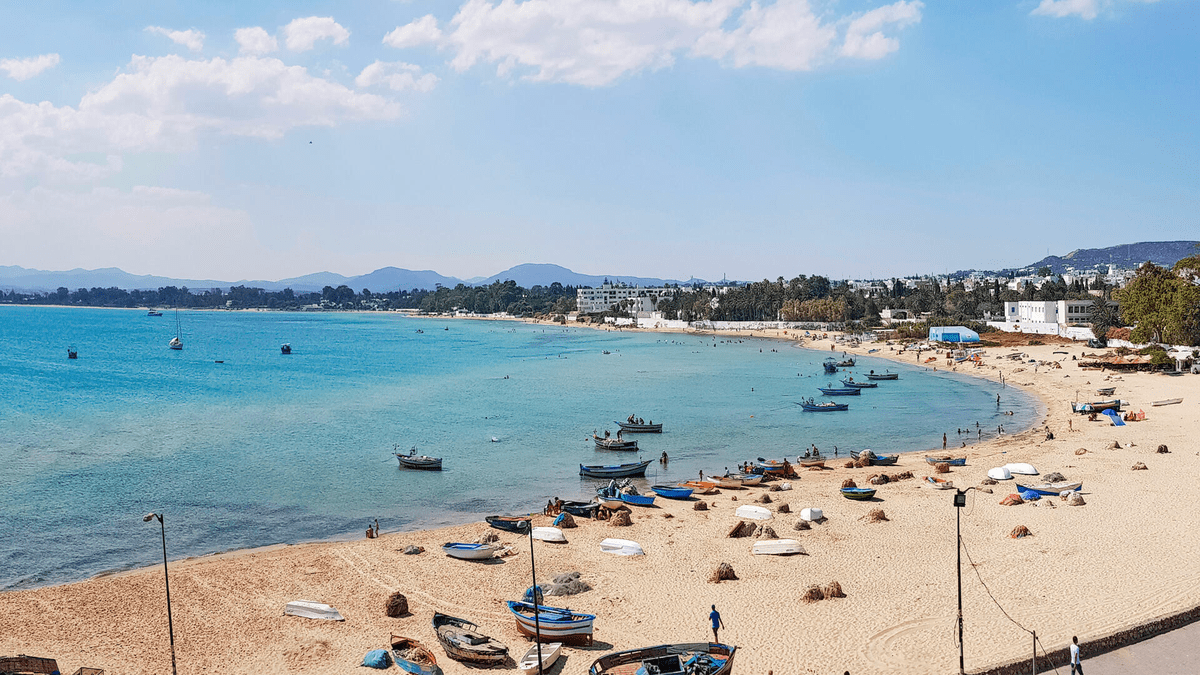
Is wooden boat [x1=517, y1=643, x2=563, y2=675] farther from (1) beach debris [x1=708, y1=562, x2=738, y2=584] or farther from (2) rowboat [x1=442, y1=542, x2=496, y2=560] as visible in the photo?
(2) rowboat [x1=442, y1=542, x2=496, y2=560]

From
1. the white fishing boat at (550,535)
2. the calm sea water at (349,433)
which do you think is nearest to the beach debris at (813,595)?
the white fishing boat at (550,535)

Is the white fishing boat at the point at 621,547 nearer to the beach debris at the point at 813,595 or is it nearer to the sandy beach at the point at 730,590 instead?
the sandy beach at the point at 730,590

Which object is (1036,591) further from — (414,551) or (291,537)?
(291,537)

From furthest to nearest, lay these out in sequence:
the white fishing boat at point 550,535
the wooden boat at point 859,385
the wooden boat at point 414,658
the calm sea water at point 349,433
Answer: the wooden boat at point 859,385 → the calm sea water at point 349,433 → the white fishing boat at point 550,535 → the wooden boat at point 414,658

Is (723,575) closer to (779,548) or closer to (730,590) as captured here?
(730,590)

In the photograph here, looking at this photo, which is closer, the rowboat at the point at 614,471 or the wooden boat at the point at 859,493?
the wooden boat at the point at 859,493

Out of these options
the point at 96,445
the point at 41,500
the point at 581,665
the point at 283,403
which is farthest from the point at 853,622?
the point at 283,403

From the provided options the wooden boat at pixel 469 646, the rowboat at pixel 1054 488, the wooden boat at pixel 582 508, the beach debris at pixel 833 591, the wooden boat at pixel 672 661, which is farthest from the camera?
the wooden boat at pixel 582 508
